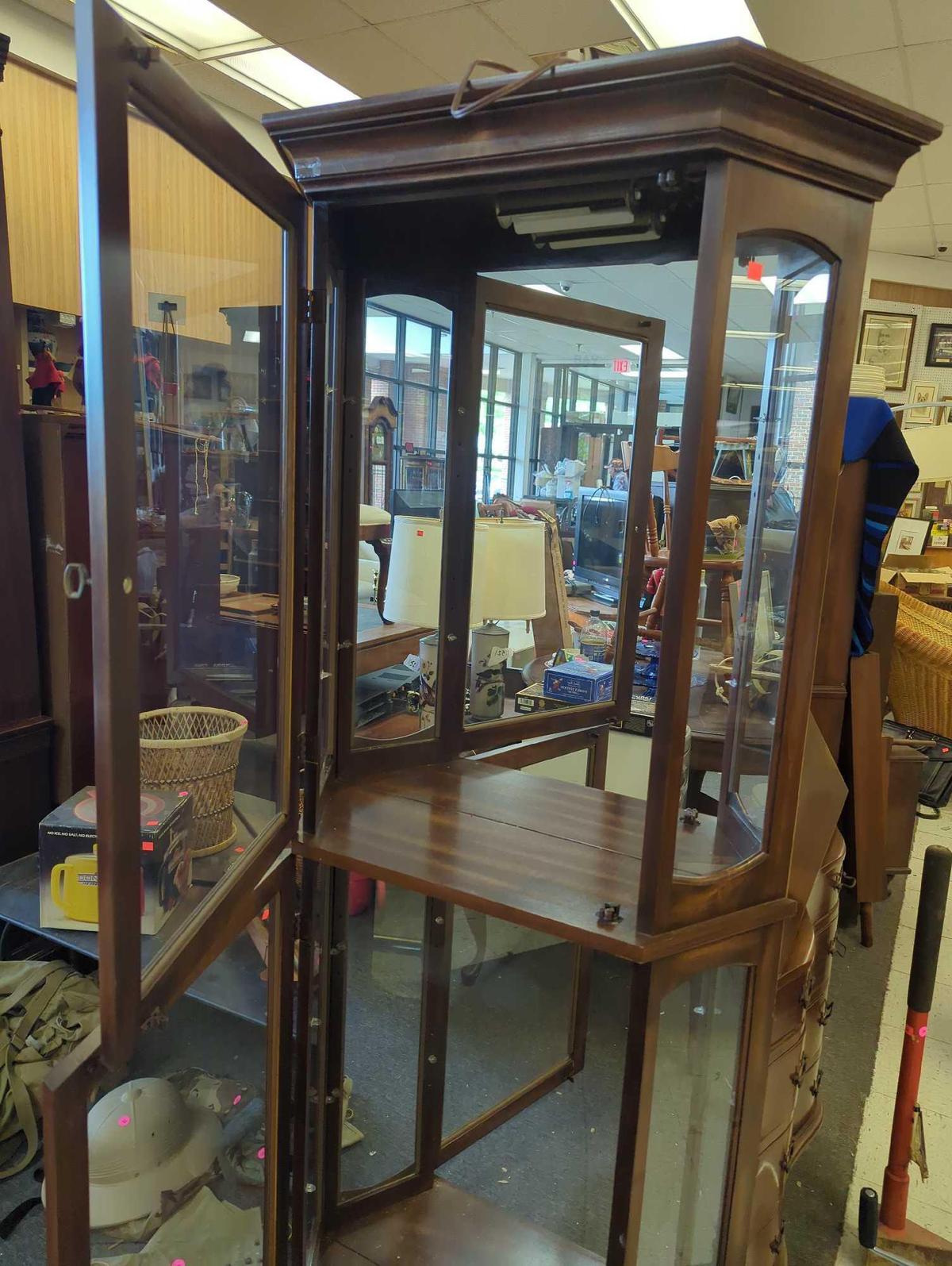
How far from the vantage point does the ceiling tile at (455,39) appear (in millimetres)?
3275

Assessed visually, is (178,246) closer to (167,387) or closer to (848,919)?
(167,387)

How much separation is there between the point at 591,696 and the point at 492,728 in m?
0.37

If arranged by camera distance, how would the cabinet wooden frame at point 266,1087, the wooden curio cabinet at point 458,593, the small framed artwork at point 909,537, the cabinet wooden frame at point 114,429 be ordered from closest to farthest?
the cabinet wooden frame at point 114,429
the cabinet wooden frame at point 266,1087
the wooden curio cabinet at point 458,593
the small framed artwork at point 909,537

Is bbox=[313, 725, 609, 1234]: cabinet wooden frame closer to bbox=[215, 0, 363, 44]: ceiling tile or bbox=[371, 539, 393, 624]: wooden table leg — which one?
bbox=[371, 539, 393, 624]: wooden table leg

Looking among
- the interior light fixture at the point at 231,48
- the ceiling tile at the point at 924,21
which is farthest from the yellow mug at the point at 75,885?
the ceiling tile at the point at 924,21

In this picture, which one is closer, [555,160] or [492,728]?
[555,160]

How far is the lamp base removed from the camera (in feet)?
6.20

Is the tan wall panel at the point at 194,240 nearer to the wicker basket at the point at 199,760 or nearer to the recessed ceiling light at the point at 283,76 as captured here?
the wicker basket at the point at 199,760

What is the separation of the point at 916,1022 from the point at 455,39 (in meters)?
3.70

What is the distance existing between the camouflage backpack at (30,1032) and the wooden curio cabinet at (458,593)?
718 mm

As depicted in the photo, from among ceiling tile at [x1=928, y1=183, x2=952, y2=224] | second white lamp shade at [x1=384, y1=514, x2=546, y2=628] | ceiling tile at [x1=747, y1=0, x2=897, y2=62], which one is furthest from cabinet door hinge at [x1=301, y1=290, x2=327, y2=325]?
ceiling tile at [x1=928, y1=183, x2=952, y2=224]

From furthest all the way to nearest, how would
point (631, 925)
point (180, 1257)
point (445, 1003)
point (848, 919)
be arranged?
point (848, 919) → point (445, 1003) → point (180, 1257) → point (631, 925)

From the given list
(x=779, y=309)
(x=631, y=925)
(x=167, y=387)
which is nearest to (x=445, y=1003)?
(x=631, y=925)

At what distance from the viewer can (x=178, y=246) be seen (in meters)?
1.10
